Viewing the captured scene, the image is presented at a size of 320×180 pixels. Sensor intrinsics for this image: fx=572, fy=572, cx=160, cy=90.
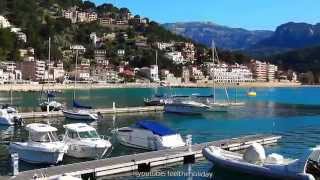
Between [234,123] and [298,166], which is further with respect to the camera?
[234,123]

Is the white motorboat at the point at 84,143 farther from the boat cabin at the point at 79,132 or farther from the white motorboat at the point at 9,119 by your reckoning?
the white motorboat at the point at 9,119

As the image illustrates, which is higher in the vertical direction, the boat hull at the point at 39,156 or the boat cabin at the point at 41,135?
the boat cabin at the point at 41,135

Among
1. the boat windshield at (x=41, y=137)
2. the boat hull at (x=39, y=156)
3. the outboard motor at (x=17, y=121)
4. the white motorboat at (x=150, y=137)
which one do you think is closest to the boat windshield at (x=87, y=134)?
the boat windshield at (x=41, y=137)

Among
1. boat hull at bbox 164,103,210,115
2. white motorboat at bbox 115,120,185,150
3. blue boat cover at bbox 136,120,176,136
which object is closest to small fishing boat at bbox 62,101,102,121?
boat hull at bbox 164,103,210,115

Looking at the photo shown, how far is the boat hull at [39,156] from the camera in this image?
28438mm

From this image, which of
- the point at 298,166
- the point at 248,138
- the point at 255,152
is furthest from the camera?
the point at 248,138

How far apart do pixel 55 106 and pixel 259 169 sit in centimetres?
4023

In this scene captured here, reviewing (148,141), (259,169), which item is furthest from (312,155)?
(148,141)

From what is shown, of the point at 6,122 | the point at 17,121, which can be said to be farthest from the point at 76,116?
the point at 6,122

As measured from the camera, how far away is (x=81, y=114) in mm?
54438

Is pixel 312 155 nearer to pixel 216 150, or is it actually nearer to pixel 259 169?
pixel 259 169

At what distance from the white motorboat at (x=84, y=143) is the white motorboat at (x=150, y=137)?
11.6 feet

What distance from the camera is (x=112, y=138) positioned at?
129 feet

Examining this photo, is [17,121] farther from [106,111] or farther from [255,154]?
[255,154]
